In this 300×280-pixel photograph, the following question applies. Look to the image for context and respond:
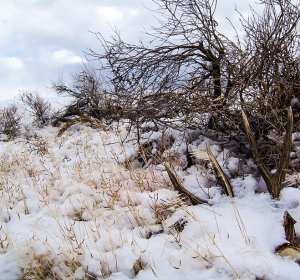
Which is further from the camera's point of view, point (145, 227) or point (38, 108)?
point (38, 108)

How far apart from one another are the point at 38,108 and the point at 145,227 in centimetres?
1358

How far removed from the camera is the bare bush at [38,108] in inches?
619

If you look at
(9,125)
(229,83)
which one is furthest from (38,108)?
(229,83)

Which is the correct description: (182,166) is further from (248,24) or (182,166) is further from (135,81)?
(248,24)

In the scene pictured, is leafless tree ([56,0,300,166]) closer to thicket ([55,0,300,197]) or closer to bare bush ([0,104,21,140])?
thicket ([55,0,300,197])

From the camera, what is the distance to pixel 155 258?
291 cm

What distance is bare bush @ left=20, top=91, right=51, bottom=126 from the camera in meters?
15.7

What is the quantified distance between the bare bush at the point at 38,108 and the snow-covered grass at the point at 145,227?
11188 millimetres

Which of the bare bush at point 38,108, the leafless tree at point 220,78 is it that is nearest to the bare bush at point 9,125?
the bare bush at point 38,108

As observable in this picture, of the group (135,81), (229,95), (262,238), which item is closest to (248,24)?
(229,95)

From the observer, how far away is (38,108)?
52.4 ft

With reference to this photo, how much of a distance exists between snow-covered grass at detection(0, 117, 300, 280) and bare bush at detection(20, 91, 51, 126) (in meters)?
11.2

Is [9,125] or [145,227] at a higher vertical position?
[9,125]

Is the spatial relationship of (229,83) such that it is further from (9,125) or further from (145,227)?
(9,125)
